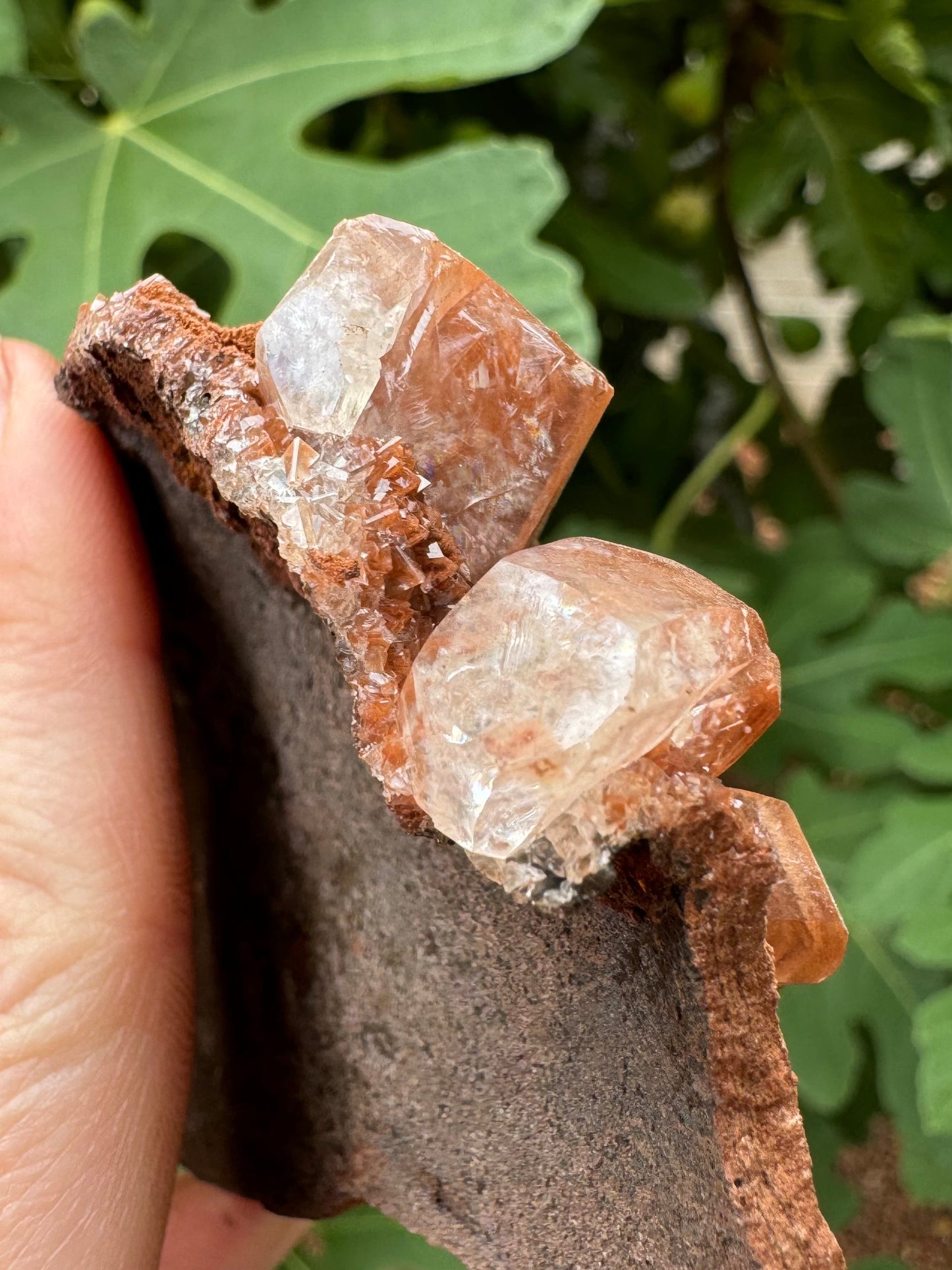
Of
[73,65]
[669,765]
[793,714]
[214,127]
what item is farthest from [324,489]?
[793,714]

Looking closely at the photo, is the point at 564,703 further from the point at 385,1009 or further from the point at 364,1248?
the point at 364,1248

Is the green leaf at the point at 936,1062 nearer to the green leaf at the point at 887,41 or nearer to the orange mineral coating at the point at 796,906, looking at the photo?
the orange mineral coating at the point at 796,906

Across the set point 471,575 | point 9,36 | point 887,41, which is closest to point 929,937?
point 471,575

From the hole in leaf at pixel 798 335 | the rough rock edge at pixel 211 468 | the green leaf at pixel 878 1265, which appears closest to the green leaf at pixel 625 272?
the hole in leaf at pixel 798 335

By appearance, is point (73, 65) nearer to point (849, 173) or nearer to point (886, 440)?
point (849, 173)

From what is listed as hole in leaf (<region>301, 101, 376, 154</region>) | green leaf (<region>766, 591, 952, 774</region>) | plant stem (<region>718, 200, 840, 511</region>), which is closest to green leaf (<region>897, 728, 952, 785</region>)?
green leaf (<region>766, 591, 952, 774</region>)

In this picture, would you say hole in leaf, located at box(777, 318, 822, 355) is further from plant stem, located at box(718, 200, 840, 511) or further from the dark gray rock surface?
the dark gray rock surface
